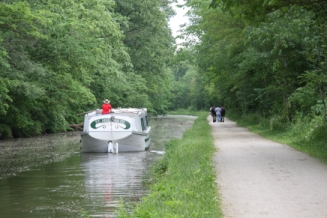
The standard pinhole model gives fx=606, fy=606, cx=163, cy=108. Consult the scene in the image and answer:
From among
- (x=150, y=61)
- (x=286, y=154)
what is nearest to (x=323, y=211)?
(x=286, y=154)

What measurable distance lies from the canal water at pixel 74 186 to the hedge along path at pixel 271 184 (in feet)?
7.22

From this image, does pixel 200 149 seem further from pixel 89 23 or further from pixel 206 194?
pixel 89 23

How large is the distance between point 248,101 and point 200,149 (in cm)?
2564

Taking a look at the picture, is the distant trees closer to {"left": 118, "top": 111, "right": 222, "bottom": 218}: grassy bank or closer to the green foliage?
{"left": 118, "top": 111, "right": 222, "bottom": 218}: grassy bank

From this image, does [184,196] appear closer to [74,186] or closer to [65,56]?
[74,186]

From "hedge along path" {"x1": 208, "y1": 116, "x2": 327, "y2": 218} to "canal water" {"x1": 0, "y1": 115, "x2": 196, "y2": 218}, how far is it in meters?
2.20

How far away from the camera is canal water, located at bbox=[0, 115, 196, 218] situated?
41.8 feet

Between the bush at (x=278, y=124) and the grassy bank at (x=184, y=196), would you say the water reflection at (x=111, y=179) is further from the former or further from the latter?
the bush at (x=278, y=124)

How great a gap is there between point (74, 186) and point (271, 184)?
6031 mm

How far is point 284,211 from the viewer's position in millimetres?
9367

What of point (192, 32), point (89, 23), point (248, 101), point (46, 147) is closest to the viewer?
point (46, 147)

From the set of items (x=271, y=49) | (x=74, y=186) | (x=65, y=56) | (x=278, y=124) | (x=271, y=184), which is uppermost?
(x=65, y=56)

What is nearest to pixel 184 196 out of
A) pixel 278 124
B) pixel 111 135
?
pixel 111 135

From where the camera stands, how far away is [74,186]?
16234 millimetres
